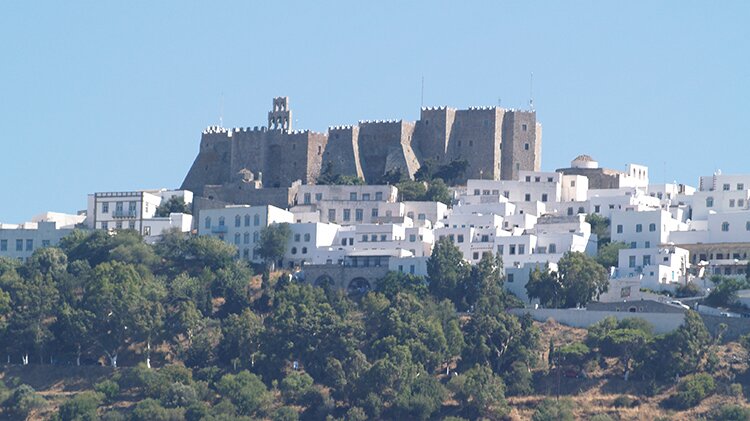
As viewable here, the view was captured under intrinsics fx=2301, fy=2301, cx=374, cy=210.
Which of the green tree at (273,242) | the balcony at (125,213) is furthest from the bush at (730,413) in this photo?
the balcony at (125,213)

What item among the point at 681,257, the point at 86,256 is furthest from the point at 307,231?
the point at 681,257

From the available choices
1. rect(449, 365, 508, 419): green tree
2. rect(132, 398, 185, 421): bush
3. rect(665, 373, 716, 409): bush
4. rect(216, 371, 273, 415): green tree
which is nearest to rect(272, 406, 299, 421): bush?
rect(216, 371, 273, 415): green tree

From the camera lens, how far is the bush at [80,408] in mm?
86562

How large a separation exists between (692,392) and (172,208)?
33.7 meters

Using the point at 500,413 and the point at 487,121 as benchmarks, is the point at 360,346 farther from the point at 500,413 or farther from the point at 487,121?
the point at 487,121

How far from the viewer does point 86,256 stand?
102062mm

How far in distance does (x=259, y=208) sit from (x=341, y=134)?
495 inches

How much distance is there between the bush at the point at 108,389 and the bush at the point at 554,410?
54.6 ft

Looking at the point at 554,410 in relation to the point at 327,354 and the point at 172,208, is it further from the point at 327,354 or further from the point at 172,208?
the point at 172,208

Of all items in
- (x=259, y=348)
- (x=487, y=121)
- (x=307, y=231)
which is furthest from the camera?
(x=487, y=121)

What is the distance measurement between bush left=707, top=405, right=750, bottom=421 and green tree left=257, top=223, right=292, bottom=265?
2449cm

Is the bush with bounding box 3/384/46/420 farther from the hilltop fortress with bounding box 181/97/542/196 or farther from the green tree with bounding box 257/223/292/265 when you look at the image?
the hilltop fortress with bounding box 181/97/542/196

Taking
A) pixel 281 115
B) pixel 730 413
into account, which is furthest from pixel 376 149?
pixel 730 413

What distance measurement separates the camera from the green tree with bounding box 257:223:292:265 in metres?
99.6
